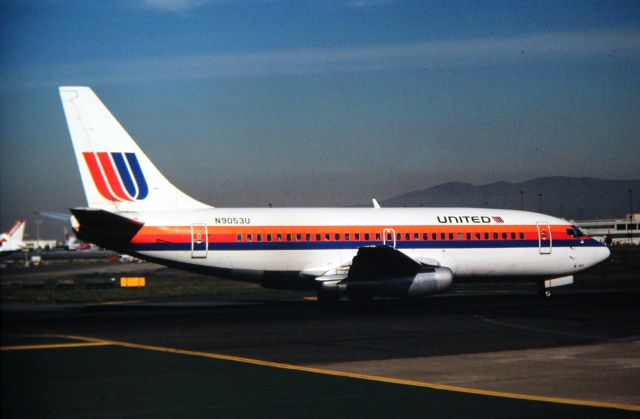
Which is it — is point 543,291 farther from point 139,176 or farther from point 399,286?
point 139,176

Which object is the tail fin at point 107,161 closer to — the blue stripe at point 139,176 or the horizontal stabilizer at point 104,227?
the blue stripe at point 139,176

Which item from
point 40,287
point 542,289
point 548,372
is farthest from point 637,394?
point 40,287

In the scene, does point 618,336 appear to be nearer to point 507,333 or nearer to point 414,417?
point 507,333

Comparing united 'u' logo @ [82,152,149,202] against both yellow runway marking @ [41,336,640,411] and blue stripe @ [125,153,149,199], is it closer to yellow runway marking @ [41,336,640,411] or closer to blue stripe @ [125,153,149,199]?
blue stripe @ [125,153,149,199]

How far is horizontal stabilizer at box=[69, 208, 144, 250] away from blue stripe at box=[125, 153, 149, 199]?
1.70 m

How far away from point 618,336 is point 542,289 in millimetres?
16544

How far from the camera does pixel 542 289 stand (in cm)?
3781

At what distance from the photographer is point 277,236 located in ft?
110

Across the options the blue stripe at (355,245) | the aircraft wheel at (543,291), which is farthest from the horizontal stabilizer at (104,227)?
the aircraft wheel at (543,291)

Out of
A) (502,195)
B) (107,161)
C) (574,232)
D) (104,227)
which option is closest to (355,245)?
(104,227)

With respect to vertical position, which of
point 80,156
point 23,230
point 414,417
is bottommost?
point 414,417

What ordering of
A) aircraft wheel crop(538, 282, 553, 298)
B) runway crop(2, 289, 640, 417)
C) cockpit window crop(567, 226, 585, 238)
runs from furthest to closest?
cockpit window crop(567, 226, 585, 238)
aircraft wheel crop(538, 282, 553, 298)
runway crop(2, 289, 640, 417)

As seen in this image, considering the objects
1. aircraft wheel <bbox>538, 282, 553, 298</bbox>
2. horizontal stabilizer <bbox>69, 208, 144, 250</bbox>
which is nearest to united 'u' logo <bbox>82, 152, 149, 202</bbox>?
horizontal stabilizer <bbox>69, 208, 144, 250</bbox>

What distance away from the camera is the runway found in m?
14.8
